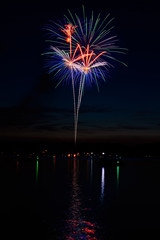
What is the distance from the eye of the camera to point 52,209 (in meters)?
27.2

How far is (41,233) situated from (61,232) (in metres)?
1.34

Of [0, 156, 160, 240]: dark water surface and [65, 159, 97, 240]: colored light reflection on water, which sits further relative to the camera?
[0, 156, 160, 240]: dark water surface

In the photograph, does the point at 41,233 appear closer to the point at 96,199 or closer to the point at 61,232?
the point at 61,232

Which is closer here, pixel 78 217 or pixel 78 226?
pixel 78 226

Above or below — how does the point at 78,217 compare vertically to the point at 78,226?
below

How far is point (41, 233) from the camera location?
18.7 meters

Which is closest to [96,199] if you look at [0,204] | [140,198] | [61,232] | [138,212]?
[140,198]

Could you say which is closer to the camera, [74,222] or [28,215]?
[74,222]

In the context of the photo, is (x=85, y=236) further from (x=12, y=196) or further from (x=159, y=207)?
(x=12, y=196)

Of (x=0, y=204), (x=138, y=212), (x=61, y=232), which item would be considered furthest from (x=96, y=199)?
(x=61, y=232)

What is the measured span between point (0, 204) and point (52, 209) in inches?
253

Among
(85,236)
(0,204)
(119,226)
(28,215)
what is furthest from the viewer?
(0,204)

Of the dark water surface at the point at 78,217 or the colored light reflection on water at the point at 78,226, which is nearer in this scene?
the colored light reflection on water at the point at 78,226

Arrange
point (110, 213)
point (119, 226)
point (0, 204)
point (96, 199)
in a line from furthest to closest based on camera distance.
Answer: point (96, 199) < point (0, 204) < point (110, 213) < point (119, 226)
